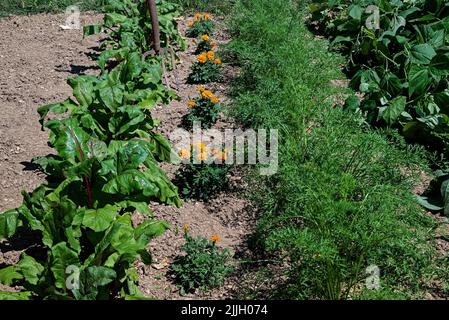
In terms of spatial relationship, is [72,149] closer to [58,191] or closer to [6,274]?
[58,191]

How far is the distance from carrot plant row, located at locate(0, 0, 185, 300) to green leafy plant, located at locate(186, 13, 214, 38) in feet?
7.86

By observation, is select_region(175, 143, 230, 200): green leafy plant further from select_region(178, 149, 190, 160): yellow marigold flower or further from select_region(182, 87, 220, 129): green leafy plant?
select_region(182, 87, 220, 129): green leafy plant

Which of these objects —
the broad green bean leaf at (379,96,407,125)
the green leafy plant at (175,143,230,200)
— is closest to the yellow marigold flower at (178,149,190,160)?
the green leafy plant at (175,143,230,200)

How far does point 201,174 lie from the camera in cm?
422

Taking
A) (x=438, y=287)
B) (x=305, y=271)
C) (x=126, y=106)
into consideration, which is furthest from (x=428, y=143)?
(x=126, y=106)

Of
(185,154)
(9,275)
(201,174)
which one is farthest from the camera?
(185,154)

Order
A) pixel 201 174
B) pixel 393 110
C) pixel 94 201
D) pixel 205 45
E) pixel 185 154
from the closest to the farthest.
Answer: pixel 94 201
pixel 201 174
pixel 185 154
pixel 393 110
pixel 205 45

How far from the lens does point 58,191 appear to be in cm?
345

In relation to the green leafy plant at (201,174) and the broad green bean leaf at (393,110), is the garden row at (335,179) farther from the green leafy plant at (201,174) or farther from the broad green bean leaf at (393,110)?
the green leafy plant at (201,174)

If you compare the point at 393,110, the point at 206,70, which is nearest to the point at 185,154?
the point at 206,70

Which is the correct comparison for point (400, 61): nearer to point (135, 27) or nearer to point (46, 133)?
point (135, 27)

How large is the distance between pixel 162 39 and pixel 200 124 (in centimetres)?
127

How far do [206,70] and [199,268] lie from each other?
8.23 ft

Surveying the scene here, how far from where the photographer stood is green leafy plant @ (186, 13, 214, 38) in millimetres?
6551
